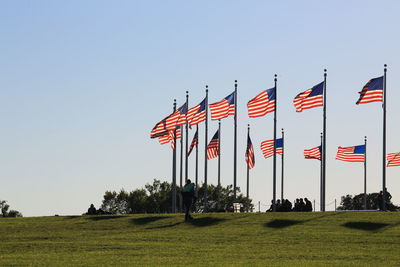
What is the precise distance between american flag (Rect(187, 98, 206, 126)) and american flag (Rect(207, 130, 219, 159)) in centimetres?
377

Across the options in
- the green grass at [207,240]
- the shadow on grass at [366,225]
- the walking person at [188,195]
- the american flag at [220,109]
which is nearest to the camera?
the green grass at [207,240]

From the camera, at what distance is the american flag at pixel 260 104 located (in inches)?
2345

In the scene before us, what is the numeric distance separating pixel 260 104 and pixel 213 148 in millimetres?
10908

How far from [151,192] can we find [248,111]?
76764 millimetres

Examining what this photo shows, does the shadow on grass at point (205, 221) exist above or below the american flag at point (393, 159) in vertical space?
below

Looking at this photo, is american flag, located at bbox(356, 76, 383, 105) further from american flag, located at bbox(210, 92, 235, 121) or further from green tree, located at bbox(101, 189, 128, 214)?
green tree, located at bbox(101, 189, 128, 214)

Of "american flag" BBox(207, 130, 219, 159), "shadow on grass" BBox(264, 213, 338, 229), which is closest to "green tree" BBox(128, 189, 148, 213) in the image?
"american flag" BBox(207, 130, 219, 159)

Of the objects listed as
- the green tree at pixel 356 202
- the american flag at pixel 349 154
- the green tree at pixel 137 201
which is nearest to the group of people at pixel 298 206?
the american flag at pixel 349 154

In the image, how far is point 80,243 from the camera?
121 ft

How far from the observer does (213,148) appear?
70.1 m

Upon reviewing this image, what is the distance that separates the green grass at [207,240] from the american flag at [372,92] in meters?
10.0

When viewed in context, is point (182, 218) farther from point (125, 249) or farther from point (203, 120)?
point (203, 120)

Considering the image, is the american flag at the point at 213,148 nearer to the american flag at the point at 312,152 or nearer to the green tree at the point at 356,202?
the american flag at the point at 312,152

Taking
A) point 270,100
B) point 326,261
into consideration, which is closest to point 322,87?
point 270,100
